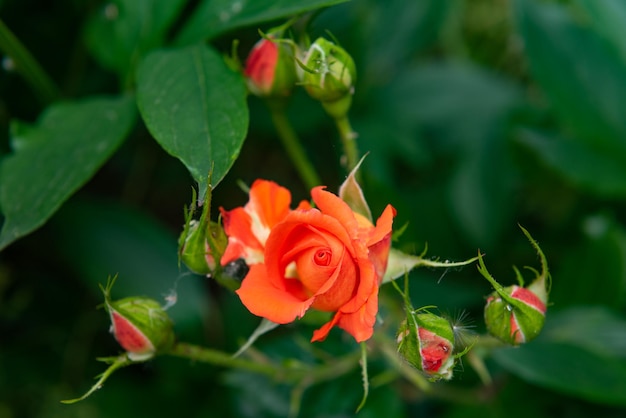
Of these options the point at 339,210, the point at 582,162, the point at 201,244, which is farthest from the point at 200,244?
the point at 582,162

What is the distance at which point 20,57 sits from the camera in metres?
0.85

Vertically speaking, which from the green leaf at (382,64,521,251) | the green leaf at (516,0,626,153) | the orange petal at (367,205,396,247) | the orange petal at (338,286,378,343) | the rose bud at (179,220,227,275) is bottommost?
the green leaf at (382,64,521,251)

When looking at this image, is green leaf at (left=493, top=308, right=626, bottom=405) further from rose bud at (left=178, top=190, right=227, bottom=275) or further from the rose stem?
rose bud at (left=178, top=190, right=227, bottom=275)

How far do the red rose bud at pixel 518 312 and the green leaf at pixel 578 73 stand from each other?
1.63 feet

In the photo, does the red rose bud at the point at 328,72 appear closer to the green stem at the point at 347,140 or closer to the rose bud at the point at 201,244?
the green stem at the point at 347,140

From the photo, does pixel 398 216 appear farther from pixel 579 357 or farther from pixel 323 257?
pixel 323 257

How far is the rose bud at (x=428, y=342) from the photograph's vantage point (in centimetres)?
52

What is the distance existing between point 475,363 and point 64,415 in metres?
0.59

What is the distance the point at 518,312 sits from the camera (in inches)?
23.1

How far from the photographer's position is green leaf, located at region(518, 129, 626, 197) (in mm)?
1034

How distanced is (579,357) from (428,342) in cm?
39

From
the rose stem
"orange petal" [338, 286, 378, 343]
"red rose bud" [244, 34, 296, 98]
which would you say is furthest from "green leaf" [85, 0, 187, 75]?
"orange petal" [338, 286, 378, 343]

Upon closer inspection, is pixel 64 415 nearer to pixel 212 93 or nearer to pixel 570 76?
pixel 212 93

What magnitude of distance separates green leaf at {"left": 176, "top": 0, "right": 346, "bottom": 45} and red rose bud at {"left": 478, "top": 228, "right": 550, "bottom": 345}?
0.26m
